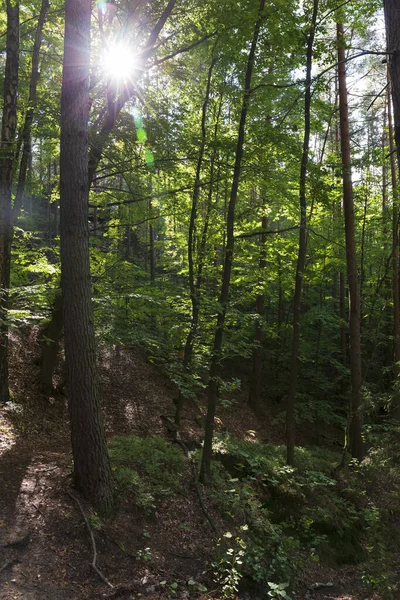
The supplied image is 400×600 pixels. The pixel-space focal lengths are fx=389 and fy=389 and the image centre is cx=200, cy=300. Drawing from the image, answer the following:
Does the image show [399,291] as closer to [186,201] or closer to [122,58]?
[186,201]

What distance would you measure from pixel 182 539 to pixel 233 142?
6.79 m

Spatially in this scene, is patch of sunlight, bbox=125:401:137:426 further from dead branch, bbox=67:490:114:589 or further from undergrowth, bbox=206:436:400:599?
dead branch, bbox=67:490:114:589

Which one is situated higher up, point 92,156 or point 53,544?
point 92,156

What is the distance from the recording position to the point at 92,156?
816cm

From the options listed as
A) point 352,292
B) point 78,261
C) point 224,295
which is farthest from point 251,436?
point 78,261

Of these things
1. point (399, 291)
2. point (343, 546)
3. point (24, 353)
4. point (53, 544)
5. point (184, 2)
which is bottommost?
point (343, 546)

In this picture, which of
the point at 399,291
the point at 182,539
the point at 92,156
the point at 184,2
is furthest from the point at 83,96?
the point at 399,291

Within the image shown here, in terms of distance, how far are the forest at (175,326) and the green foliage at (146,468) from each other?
0.12ft

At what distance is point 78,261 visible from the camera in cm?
507

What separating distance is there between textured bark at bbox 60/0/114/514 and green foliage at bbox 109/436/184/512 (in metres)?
0.77

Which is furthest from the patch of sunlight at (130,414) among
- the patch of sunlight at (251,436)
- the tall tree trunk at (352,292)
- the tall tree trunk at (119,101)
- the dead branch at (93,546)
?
the tall tree trunk at (119,101)

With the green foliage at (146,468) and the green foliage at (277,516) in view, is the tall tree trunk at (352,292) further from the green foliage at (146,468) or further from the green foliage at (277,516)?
the green foliage at (146,468)

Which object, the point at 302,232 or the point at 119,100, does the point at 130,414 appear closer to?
the point at 302,232

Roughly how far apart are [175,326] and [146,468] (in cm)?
265
